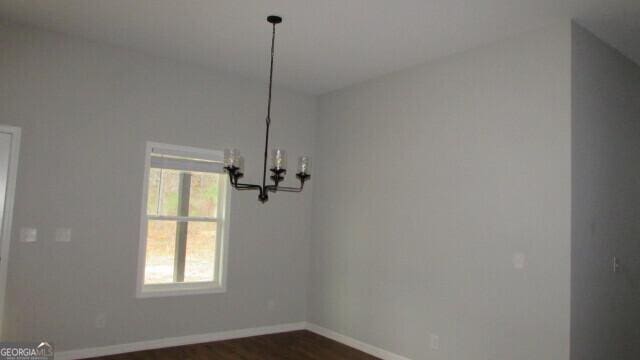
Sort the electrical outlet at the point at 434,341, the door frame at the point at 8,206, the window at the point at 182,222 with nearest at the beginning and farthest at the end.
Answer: the door frame at the point at 8,206 → the electrical outlet at the point at 434,341 → the window at the point at 182,222

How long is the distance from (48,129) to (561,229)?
4.30 m

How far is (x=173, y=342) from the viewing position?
15.5ft

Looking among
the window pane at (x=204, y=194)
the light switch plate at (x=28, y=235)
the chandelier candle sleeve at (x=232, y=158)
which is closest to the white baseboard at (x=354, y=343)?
the window pane at (x=204, y=194)

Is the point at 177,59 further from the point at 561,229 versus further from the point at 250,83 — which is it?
the point at 561,229

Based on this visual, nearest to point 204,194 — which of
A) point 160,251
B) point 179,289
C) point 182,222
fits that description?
point 182,222

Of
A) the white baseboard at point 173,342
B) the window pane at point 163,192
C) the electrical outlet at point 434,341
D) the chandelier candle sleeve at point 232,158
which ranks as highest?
the chandelier candle sleeve at point 232,158

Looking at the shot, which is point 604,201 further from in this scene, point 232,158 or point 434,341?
point 232,158

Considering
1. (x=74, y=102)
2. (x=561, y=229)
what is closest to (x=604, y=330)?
(x=561, y=229)

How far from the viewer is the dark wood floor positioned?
442 centimetres

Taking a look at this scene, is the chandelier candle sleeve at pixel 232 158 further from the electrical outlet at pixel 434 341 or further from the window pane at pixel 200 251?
the electrical outlet at pixel 434 341

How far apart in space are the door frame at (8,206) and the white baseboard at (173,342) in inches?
27.0

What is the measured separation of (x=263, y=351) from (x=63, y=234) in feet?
7.15

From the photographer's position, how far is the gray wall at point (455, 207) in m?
3.45

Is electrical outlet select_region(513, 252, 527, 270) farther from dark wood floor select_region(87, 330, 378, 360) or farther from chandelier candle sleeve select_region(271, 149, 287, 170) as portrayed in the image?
chandelier candle sleeve select_region(271, 149, 287, 170)
